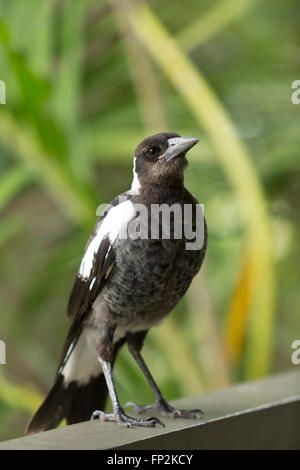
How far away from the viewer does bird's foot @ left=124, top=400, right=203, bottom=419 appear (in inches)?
35.3

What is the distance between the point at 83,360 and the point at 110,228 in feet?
0.52

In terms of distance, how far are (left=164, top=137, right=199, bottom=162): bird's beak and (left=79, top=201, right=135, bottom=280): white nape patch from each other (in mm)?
61

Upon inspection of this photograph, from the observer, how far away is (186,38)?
1.39 meters

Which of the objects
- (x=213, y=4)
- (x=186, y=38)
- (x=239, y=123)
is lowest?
(x=239, y=123)

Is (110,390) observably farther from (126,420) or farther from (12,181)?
(12,181)

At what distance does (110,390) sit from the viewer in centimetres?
85

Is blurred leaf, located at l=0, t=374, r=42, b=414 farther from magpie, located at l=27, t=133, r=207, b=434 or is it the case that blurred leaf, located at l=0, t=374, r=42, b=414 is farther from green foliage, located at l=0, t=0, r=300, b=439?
magpie, located at l=27, t=133, r=207, b=434

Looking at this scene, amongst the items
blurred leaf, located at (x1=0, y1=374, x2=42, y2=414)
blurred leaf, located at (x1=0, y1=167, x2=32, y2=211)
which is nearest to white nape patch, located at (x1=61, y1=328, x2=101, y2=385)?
blurred leaf, located at (x1=0, y1=374, x2=42, y2=414)

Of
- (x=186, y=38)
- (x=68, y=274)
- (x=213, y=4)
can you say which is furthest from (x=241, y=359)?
(x=213, y=4)

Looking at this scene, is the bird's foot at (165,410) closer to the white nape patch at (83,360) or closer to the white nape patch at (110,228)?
the white nape patch at (83,360)

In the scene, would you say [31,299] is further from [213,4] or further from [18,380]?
[213,4]

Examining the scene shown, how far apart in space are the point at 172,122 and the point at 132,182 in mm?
534

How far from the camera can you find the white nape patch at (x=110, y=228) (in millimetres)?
801

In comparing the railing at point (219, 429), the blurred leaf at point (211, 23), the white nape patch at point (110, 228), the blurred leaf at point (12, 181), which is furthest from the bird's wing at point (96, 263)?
the blurred leaf at point (211, 23)
